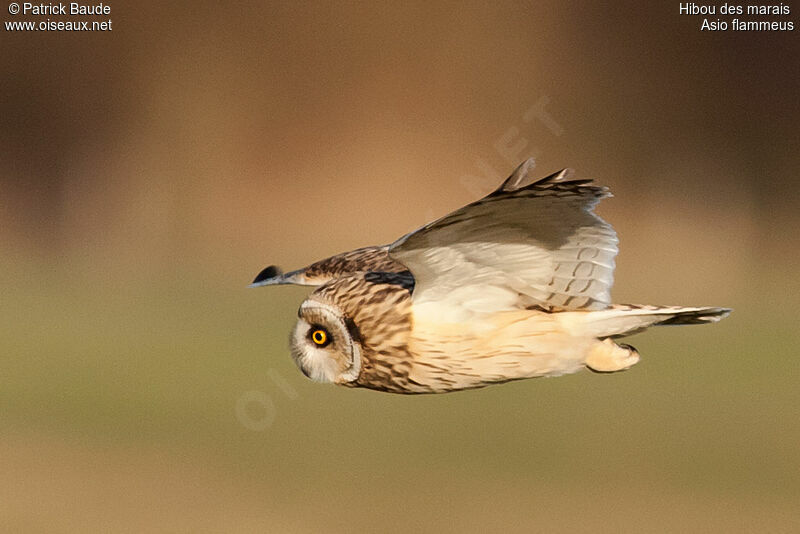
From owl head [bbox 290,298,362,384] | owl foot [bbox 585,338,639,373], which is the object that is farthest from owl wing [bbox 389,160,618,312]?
owl head [bbox 290,298,362,384]

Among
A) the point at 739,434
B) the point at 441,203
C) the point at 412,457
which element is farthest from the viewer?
the point at 441,203

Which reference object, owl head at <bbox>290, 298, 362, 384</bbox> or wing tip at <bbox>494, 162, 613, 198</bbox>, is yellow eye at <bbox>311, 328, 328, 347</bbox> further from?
wing tip at <bbox>494, 162, 613, 198</bbox>

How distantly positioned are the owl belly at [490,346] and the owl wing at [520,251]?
0.04 metres

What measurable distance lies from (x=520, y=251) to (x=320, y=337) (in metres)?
0.65

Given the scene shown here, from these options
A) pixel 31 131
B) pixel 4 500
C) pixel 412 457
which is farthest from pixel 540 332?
pixel 31 131

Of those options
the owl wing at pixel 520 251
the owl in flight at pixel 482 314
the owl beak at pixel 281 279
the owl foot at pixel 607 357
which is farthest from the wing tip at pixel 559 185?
the owl beak at pixel 281 279

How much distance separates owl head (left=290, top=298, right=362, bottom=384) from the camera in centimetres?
288

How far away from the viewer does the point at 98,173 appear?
15.7 meters

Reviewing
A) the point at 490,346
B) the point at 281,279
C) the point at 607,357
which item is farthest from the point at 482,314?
the point at 281,279

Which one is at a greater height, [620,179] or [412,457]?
[620,179]

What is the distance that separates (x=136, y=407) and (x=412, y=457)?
3.30 metres

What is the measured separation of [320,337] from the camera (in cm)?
293

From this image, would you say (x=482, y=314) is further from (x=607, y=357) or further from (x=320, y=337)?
(x=320, y=337)

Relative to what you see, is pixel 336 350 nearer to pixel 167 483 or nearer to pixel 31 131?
pixel 167 483
